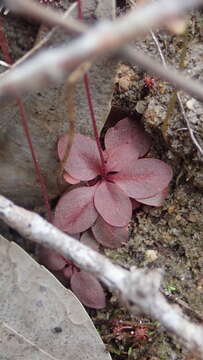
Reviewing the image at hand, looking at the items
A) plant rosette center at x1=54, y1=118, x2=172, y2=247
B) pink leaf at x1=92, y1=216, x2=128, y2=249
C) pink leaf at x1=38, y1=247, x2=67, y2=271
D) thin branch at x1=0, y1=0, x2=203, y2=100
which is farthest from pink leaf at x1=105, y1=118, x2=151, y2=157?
thin branch at x1=0, y1=0, x2=203, y2=100

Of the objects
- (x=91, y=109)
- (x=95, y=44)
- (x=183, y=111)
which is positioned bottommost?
(x=183, y=111)

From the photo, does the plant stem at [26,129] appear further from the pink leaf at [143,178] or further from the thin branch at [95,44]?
the thin branch at [95,44]

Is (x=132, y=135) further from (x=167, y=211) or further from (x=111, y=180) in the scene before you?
(x=167, y=211)

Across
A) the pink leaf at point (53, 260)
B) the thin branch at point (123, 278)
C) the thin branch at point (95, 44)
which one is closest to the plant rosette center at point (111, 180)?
the pink leaf at point (53, 260)

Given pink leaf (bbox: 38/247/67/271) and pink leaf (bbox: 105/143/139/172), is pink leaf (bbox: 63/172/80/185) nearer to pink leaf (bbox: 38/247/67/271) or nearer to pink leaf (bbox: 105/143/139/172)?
pink leaf (bbox: 105/143/139/172)

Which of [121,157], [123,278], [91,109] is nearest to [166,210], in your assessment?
[121,157]

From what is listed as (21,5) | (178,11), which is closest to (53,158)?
(21,5)

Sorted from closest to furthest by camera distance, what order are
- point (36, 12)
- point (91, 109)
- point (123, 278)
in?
1. point (36, 12)
2. point (123, 278)
3. point (91, 109)
